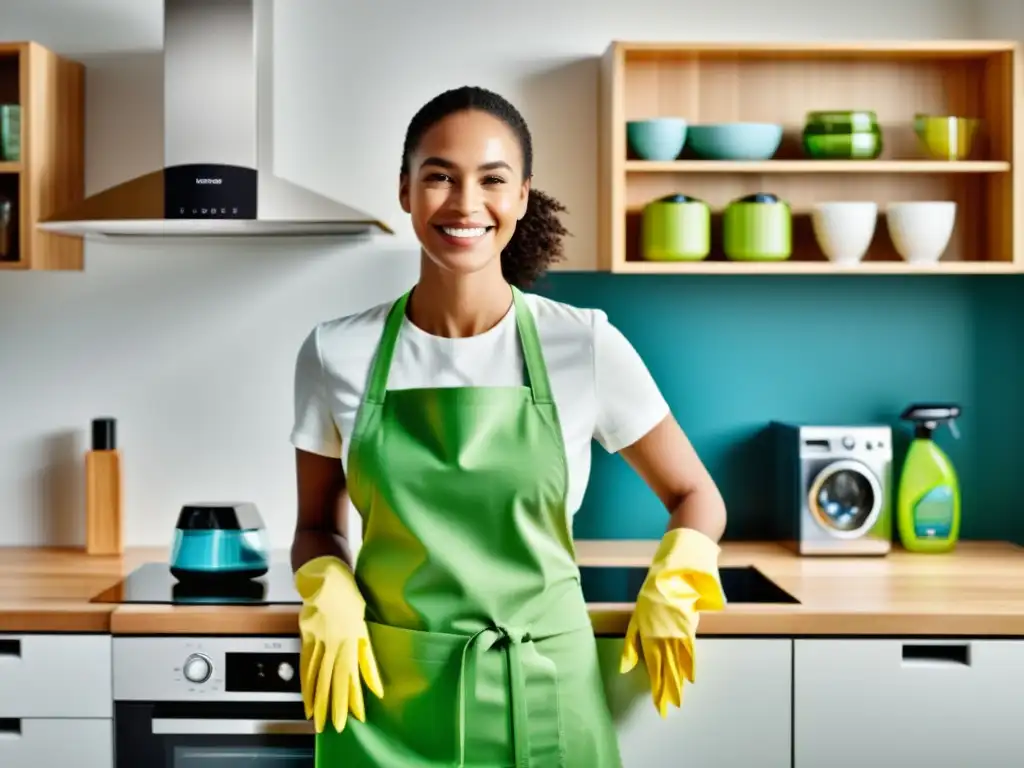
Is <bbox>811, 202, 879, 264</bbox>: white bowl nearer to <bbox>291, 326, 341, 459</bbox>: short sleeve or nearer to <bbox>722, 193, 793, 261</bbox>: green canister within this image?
<bbox>722, 193, 793, 261</bbox>: green canister

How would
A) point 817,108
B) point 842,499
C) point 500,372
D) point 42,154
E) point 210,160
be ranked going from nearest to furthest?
point 500,372, point 210,160, point 42,154, point 842,499, point 817,108

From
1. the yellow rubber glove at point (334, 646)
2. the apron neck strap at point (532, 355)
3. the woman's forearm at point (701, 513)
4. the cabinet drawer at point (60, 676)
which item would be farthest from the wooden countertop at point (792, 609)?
the apron neck strap at point (532, 355)

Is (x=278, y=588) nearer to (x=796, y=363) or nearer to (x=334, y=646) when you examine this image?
(x=334, y=646)

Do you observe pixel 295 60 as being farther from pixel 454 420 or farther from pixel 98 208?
pixel 454 420

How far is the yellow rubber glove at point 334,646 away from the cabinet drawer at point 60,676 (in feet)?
1.78

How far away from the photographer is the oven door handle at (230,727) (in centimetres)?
237

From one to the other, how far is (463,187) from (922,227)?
1332mm

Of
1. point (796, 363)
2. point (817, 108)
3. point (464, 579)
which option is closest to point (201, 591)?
point (464, 579)

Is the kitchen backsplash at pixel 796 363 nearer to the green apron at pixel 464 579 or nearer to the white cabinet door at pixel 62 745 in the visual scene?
the green apron at pixel 464 579

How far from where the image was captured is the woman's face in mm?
1910

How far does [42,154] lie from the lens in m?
2.80

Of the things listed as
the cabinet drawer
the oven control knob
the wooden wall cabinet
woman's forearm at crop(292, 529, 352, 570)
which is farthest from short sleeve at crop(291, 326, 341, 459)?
the wooden wall cabinet

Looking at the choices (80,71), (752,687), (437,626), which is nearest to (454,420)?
(437,626)

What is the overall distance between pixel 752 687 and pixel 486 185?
3.39 ft
